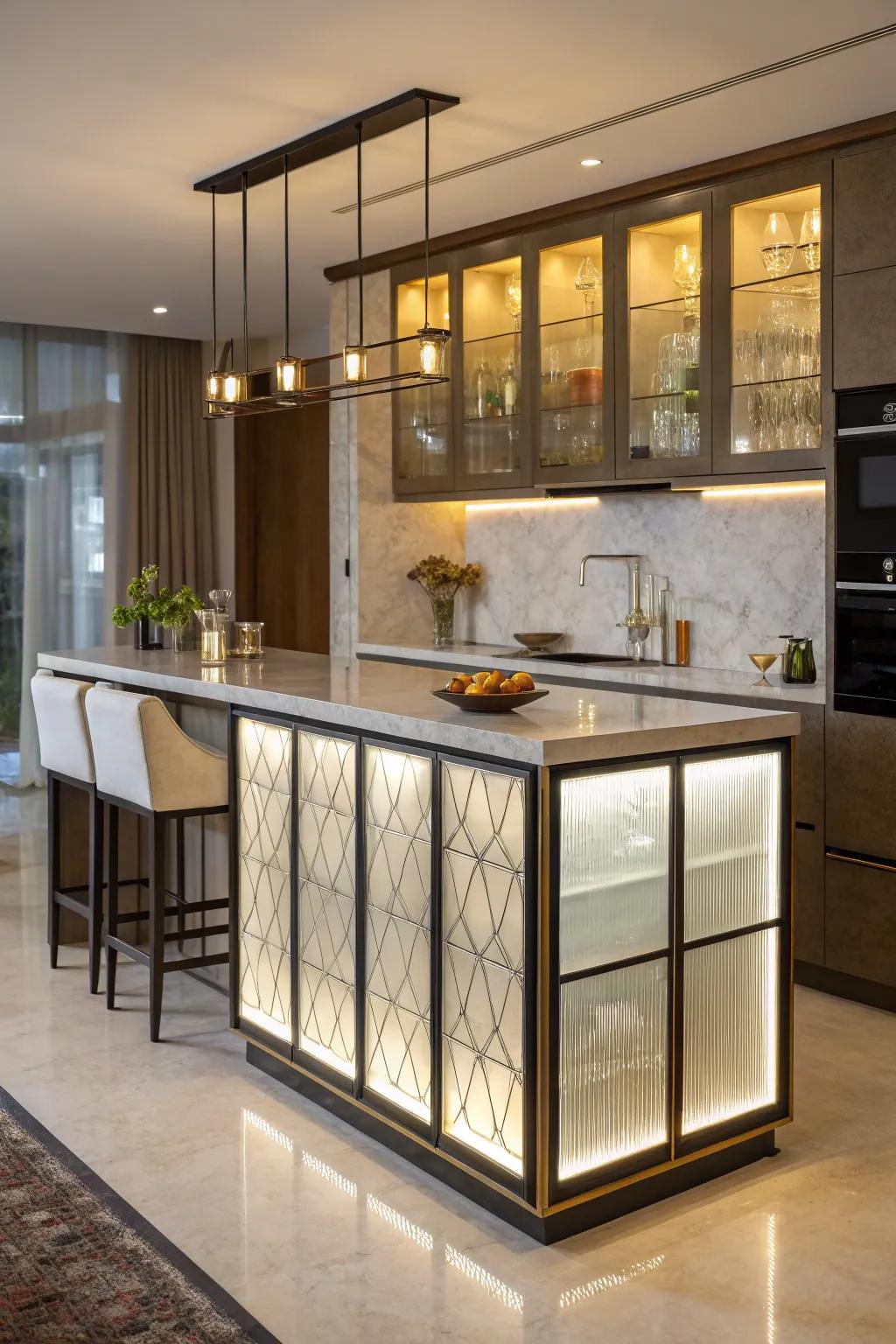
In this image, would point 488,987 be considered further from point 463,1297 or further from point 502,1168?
point 463,1297

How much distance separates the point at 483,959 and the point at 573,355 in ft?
10.4

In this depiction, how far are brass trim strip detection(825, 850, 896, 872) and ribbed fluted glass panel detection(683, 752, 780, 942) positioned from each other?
1.15 meters

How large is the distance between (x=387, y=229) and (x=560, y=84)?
1858mm

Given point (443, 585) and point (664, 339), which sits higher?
point (664, 339)

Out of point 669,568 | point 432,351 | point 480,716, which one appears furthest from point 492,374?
point 480,716

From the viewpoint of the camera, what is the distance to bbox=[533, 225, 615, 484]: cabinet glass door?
5148 millimetres

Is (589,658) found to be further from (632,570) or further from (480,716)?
(480,716)

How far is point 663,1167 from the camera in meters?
2.89

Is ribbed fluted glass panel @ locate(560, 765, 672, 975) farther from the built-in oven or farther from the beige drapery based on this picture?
the beige drapery

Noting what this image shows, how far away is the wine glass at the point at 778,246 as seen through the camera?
4457mm

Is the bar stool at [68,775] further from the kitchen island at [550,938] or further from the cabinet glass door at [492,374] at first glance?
the cabinet glass door at [492,374]

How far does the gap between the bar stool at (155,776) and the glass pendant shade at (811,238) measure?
256 centimetres

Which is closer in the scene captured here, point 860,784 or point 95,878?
point 860,784

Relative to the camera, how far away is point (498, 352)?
5660 mm
